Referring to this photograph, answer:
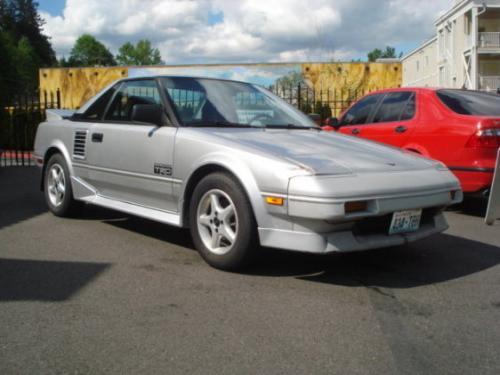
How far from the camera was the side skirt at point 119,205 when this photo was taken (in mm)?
4578

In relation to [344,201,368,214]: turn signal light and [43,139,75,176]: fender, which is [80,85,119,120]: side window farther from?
[344,201,368,214]: turn signal light

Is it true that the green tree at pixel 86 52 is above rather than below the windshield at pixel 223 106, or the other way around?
above

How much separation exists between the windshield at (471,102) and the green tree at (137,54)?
112 metres

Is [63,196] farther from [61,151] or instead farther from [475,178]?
[475,178]

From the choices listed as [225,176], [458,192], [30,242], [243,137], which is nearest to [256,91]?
[243,137]

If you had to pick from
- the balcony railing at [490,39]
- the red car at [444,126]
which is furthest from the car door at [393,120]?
the balcony railing at [490,39]

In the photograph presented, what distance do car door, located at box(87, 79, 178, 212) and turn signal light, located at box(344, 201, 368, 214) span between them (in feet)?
5.02

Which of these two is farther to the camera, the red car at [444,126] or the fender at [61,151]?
the red car at [444,126]

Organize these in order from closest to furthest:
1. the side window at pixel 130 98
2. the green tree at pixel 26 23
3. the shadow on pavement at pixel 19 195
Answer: the side window at pixel 130 98, the shadow on pavement at pixel 19 195, the green tree at pixel 26 23

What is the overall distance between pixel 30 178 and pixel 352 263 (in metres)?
7.17

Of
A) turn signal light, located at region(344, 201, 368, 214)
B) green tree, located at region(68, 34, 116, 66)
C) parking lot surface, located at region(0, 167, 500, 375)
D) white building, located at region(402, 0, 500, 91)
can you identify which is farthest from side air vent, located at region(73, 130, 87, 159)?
green tree, located at region(68, 34, 116, 66)

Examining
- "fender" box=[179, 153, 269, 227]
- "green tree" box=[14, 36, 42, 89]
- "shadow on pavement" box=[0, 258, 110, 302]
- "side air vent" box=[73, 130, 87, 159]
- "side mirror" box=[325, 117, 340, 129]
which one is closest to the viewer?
"shadow on pavement" box=[0, 258, 110, 302]

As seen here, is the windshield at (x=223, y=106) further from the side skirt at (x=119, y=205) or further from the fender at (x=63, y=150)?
the fender at (x=63, y=150)

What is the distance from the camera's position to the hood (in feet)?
12.7
